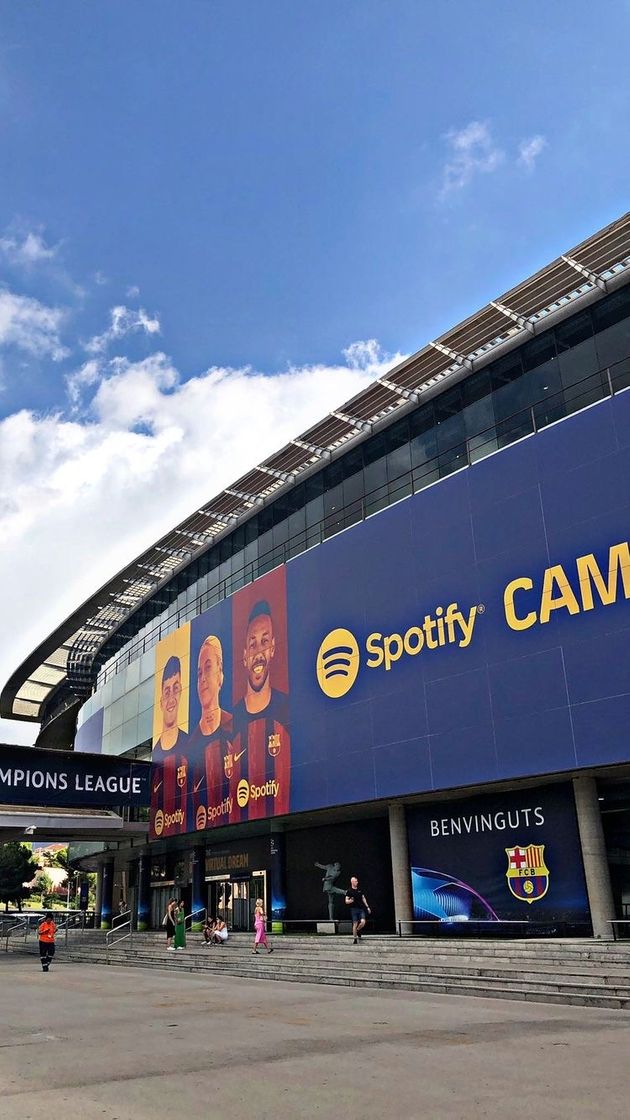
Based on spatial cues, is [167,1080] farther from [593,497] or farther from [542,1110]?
[593,497]

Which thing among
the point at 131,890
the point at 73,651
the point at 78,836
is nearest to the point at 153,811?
the point at 78,836

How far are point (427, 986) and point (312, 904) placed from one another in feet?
57.2

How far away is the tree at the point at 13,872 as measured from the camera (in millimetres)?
87062

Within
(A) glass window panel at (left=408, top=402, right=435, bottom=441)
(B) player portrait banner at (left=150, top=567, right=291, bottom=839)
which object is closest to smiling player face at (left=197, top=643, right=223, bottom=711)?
(B) player portrait banner at (left=150, top=567, right=291, bottom=839)

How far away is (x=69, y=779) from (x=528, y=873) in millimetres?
22089

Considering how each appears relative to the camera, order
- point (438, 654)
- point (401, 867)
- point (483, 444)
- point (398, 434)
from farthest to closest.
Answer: point (398, 434)
point (483, 444)
point (401, 867)
point (438, 654)

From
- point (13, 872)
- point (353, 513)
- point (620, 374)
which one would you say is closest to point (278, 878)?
point (353, 513)

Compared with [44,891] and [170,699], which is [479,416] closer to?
[170,699]

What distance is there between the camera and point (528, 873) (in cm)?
2291

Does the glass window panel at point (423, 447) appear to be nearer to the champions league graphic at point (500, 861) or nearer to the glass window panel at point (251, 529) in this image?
the glass window panel at point (251, 529)

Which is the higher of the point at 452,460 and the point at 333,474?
the point at 333,474

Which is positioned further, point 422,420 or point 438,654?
point 422,420

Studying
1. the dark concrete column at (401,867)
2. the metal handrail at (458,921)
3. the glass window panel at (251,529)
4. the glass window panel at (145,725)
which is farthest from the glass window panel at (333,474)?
the metal handrail at (458,921)

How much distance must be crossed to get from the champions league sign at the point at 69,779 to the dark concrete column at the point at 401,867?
1632cm
